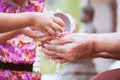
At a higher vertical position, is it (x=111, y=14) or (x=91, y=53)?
(x=111, y=14)

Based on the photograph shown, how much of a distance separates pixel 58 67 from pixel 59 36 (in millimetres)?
119

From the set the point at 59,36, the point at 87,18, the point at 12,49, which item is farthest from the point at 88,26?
the point at 12,49

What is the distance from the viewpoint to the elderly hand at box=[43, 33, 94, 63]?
88 cm

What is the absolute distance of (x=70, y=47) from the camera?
88cm

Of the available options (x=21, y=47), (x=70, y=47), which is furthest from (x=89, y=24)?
(x=21, y=47)

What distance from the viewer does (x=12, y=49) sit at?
91 centimetres

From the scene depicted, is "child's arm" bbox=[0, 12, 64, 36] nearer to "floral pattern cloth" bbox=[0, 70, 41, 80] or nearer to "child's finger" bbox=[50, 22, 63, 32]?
"child's finger" bbox=[50, 22, 63, 32]

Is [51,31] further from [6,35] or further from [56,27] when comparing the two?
[6,35]

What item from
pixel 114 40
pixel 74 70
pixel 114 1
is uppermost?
pixel 114 1

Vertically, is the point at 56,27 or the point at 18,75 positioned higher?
the point at 56,27

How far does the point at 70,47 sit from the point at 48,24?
0.10m

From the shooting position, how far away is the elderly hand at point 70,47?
88cm

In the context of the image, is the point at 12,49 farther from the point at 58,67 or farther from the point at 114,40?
the point at 114,40

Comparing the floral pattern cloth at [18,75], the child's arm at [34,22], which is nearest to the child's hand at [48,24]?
the child's arm at [34,22]
